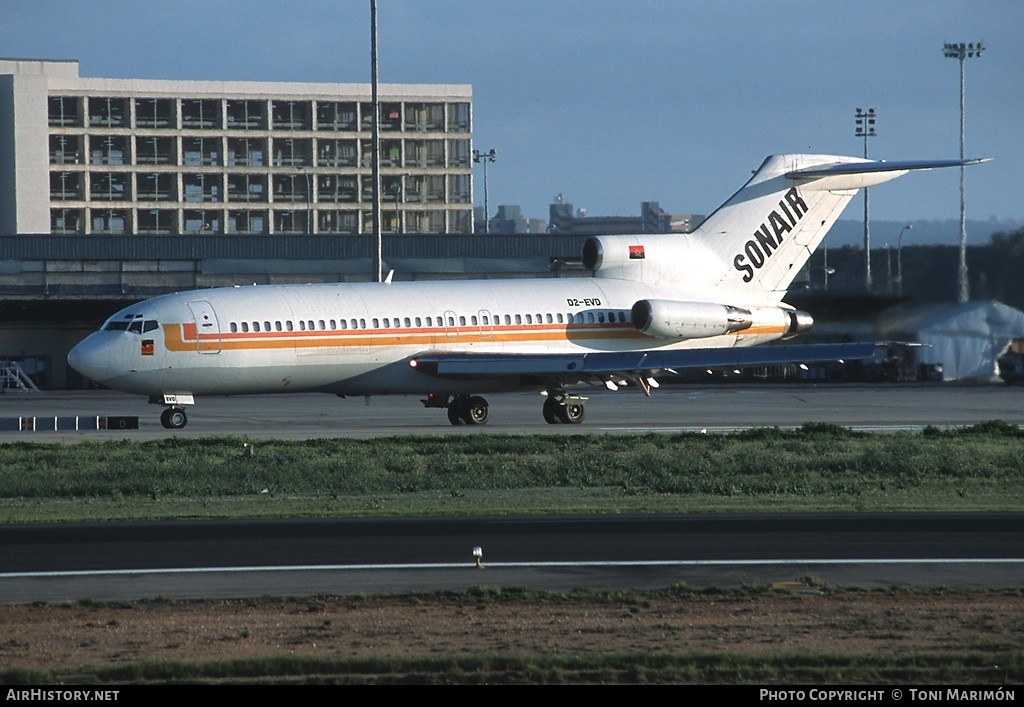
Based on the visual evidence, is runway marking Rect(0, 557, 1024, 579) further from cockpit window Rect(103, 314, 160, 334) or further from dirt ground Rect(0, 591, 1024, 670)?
cockpit window Rect(103, 314, 160, 334)

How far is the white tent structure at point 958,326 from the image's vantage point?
4581 cm

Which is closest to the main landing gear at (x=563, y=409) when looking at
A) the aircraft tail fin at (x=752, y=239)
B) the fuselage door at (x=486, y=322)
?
the fuselage door at (x=486, y=322)

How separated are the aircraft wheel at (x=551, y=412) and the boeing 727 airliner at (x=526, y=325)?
0.20 ft

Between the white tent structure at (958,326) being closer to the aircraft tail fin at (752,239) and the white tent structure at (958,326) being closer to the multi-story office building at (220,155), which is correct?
the aircraft tail fin at (752,239)

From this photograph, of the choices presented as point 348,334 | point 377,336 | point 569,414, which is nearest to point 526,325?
point 569,414

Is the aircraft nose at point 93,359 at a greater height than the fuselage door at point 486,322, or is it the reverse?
the fuselage door at point 486,322

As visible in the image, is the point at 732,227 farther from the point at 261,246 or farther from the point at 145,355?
the point at 261,246

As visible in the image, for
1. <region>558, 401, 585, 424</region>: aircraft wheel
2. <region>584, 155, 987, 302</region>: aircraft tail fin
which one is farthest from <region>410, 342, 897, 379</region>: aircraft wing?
<region>584, 155, 987, 302</region>: aircraft tail fin

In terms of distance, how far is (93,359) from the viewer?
1371 inches

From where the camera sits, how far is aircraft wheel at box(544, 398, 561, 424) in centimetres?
3853

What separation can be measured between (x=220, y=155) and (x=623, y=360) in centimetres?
7311

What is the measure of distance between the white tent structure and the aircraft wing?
924 cm

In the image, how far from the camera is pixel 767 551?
16.5 m

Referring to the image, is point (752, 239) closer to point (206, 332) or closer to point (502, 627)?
point (206, 332)
